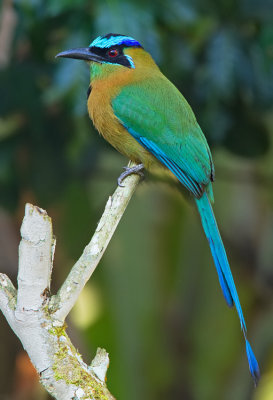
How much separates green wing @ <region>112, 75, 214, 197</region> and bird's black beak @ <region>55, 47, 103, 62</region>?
0.22 metres

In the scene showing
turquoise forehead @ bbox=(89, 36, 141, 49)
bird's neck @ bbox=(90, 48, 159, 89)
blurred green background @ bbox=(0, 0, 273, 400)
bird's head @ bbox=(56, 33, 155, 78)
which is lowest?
blurred green background @ bbox=(0, 0, 273, 400)

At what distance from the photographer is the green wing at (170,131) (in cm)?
255

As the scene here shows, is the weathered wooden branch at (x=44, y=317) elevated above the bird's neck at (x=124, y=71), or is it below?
below

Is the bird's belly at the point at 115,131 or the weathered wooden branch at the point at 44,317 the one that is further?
the bird's belly at the point at 115,131

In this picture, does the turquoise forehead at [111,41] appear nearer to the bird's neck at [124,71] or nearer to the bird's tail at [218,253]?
the bird's neck at [124,71]

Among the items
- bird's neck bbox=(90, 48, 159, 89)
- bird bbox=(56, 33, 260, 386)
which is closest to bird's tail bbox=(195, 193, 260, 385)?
bird bbox=(56, 33, 260, 386)

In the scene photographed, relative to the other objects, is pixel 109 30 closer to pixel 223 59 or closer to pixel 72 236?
pixel 223 59

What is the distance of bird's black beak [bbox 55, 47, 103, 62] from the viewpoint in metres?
2.70

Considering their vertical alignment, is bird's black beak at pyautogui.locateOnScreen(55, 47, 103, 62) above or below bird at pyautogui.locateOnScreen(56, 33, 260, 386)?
above

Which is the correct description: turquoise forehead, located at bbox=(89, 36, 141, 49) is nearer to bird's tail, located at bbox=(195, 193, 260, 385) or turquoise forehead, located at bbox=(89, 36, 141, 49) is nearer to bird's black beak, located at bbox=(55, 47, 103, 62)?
bird's black beak, located at bbox=(55, 47, 103, 62)

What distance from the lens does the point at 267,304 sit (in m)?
4.34

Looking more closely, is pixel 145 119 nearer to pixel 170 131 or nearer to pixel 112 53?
pixel 170 131

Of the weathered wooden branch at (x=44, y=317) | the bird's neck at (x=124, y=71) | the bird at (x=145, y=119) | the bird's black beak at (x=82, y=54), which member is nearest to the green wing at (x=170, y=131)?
the bird at (x=145, y=119)

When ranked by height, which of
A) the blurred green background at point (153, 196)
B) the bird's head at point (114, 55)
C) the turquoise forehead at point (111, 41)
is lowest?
the blurred green background at point (153, 196)
